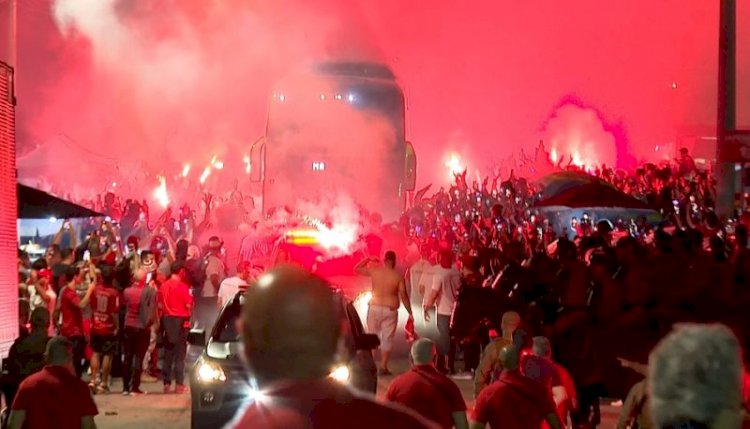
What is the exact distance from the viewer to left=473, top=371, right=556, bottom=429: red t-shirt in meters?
6.60

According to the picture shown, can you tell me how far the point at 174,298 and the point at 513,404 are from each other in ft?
A: 26.8

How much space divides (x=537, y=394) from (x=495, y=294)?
571 centimetres

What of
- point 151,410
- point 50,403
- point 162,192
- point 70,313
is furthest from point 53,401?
point 162,192

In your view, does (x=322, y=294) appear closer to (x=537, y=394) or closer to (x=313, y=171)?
(x=537, y=394)

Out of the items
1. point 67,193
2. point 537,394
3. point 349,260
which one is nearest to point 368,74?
point 349,260

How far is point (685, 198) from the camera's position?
18.4 m

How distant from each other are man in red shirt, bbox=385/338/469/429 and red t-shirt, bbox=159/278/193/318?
763cm

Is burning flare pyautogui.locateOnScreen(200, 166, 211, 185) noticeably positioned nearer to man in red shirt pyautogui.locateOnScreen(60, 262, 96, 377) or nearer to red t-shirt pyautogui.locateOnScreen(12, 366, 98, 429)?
man in red shirt pyautogui.locateOnScreen(60, 262, 96, 377)

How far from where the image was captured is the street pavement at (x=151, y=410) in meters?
11.5

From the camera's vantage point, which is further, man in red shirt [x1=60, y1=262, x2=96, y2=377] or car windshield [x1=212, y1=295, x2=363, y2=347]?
man in red shirt [x1=60, y1=262, x2=96, y2=377]

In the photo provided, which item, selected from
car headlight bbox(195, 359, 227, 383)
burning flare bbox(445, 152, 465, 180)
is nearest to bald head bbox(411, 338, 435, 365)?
car headlight bbox(195, 359, 227, 383)

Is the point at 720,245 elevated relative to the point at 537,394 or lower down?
elevated

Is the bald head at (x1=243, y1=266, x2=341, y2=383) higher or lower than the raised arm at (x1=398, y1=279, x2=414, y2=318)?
higher

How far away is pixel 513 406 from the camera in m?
6.61
